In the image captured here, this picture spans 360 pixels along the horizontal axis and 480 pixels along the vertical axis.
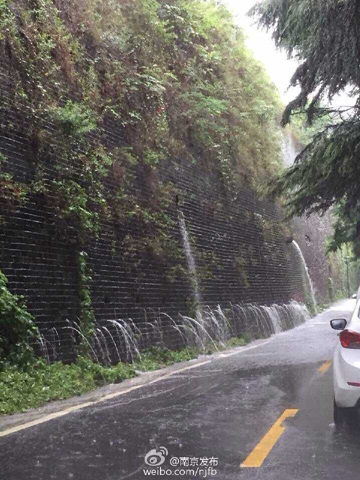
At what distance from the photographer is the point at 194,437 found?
548 cm

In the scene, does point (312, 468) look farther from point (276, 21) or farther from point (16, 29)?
point (276, 21)

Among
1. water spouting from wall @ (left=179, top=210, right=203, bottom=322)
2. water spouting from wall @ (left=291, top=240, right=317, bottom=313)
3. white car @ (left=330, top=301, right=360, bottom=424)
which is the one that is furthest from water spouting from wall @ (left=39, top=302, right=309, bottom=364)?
water spouting from wall @ (left=291, top=240, right=317, bottom=313)

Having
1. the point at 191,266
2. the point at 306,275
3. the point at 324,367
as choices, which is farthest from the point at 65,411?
the point at 306,275

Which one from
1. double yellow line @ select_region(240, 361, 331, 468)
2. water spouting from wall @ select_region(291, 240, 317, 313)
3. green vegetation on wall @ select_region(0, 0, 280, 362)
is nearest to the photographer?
double yellow line @ select_region(240, 361, 331, 468)

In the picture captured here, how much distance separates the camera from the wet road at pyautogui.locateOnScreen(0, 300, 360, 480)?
4512 millimetres

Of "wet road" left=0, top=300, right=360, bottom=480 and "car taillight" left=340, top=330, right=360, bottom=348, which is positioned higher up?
"car taillight" left=340, top=330, right=360, bottom=348

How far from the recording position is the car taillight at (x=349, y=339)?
5.56 metres

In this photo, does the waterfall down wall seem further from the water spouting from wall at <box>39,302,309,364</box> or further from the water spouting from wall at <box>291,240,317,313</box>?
the water spouting from wall at <box>39,302,309,364</box>

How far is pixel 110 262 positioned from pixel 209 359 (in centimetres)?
363

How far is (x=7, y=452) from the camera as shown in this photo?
17.1ft

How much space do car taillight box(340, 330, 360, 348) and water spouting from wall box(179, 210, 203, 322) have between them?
30.4 ft

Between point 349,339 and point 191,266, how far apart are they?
9.84m

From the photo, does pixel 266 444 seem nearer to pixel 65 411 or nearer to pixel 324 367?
pixel 65 411

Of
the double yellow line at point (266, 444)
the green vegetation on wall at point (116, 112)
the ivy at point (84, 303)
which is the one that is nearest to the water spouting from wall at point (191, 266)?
the green vegetation on wall at point (116, 112)
